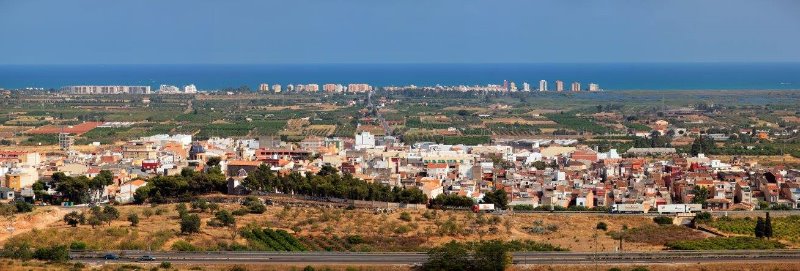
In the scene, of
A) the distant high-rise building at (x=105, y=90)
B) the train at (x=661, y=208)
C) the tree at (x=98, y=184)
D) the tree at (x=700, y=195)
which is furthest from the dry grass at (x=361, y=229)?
the distant high-rise building at (x=105, y=90)

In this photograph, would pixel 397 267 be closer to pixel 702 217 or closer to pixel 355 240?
pixel 355 240

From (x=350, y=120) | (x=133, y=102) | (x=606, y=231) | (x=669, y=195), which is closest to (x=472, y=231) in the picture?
(x=606, y=231)

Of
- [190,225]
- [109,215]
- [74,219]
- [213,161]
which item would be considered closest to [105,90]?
[213,161]

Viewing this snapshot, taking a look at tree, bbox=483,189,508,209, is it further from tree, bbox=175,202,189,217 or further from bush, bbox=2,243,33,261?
bush, bbox=2,243,33,261

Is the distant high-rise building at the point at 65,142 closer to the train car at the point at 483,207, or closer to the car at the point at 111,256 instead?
the train car at the point at 483,207

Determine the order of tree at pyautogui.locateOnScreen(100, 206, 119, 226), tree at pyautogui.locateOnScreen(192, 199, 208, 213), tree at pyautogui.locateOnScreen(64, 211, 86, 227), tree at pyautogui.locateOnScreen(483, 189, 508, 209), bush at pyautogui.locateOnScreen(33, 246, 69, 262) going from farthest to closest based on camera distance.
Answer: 1. tree at pyautogui.locateOnScreen(483, 189, 508, 209)
2. tree at pyautogui.locateOnScreen(192, 199, 208, 213)
3. tree at pyautogui.locateOnScreen(100, 206, 119, 226)
4. tree at pyautogui.locateOnScreen(64, 211, 86, 227)
5. bush at pyautogui.locateOnScreen(33, 246, 69, 262)

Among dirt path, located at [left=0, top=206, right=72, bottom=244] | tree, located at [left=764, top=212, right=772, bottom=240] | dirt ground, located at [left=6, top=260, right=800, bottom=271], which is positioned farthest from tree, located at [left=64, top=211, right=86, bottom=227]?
tree, located at [left=764, top=212, right=772, bottom=240]
